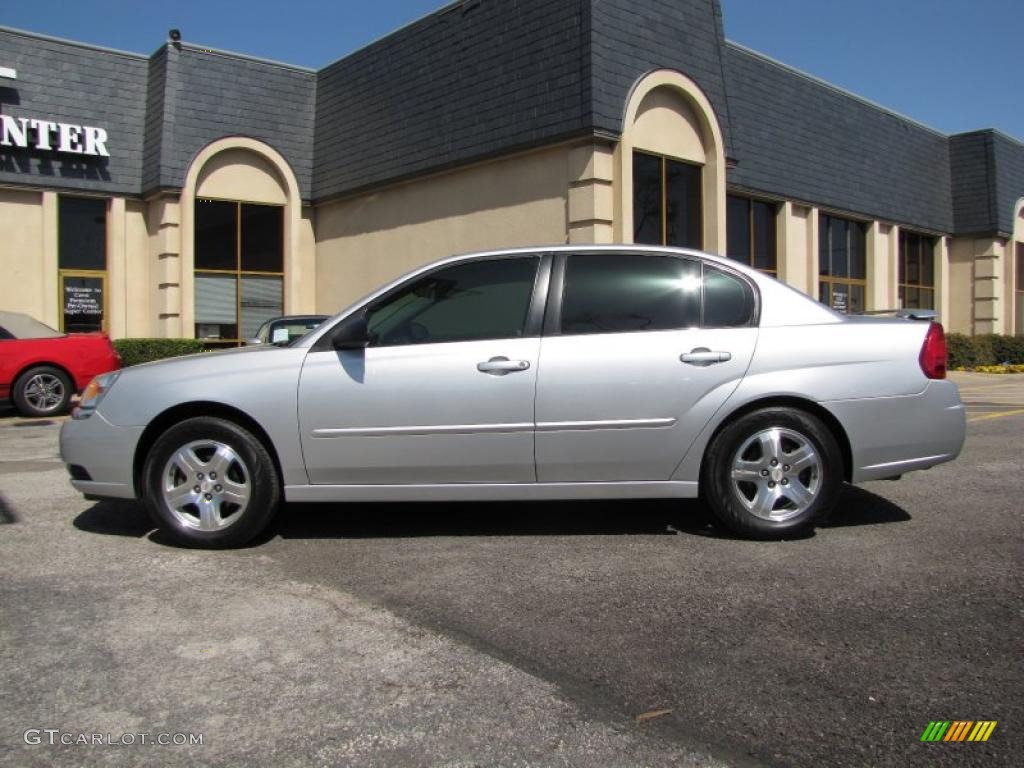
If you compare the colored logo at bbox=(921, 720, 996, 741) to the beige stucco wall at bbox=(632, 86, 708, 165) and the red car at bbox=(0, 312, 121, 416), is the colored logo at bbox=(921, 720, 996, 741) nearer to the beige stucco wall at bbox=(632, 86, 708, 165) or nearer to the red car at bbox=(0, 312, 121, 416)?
the red car at bbox=(0, 312, 121, 416)

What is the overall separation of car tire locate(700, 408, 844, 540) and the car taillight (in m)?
0.75

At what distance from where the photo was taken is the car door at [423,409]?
190 inches

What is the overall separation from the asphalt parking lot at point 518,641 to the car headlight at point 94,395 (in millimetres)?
737

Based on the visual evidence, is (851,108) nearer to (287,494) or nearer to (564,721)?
(287,494)

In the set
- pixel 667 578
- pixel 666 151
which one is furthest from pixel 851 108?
pixel 667 578

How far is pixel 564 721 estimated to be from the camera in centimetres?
278

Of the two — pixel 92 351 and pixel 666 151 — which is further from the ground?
pixel 666 151

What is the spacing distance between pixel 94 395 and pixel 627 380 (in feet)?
10.1

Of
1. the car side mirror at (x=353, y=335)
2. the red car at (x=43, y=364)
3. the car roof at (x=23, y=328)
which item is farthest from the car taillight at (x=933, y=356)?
the car roof at (x=23, y=328)

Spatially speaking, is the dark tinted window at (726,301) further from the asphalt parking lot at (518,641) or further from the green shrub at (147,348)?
the green shrub at (147,348)

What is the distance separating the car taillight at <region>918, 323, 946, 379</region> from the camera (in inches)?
199

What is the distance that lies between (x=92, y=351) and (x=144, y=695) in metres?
10.5

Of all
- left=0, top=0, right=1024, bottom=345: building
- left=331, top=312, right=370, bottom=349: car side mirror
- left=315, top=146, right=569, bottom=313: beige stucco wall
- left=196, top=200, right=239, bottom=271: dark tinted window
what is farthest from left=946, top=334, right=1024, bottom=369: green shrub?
left=331, top=312, right=370, bottom=349: car side mirror

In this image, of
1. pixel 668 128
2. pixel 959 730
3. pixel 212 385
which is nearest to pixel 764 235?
pixel 668 128
